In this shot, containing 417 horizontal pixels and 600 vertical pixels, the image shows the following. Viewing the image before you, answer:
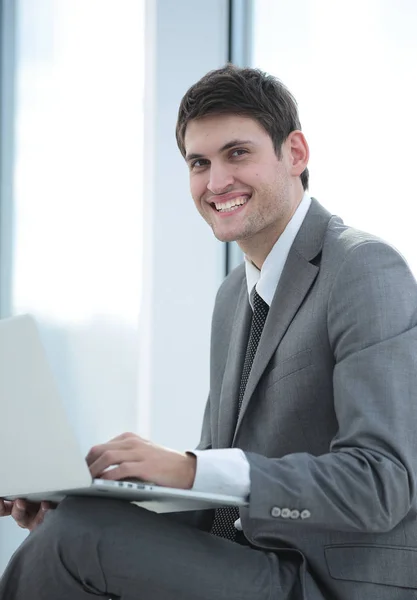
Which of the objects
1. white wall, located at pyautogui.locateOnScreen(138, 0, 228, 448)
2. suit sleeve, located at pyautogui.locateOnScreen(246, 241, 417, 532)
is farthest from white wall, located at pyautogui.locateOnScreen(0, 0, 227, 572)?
suit sleeve, located at pyautogui.locateOnScreen(246, 241, 417, 532)

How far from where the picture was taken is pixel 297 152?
1964mm

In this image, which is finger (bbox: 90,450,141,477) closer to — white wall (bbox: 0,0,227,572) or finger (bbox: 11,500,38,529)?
finger (bbox: 11,500,38,529)

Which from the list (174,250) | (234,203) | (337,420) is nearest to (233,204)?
(234,203)

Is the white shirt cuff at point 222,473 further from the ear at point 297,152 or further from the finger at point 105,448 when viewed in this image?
the ear at point 297,152

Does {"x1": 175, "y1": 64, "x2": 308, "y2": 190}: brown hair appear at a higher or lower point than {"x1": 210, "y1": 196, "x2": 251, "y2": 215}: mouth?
higher

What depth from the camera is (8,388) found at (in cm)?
134

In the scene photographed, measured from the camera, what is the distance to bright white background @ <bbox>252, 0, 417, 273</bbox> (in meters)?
2.37

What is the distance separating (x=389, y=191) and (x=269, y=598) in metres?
1.27

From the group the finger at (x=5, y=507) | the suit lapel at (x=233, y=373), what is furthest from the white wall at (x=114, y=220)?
the finger at (x=5, y=507)

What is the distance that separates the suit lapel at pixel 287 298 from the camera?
5.41ft

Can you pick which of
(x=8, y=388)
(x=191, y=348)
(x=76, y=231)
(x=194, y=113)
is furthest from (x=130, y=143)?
(x=8, y=388)

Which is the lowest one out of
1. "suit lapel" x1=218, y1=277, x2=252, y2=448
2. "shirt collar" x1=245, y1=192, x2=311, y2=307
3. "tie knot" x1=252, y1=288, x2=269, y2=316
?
"suit lapel" x1=218, y1=277, x2=252, y2=448

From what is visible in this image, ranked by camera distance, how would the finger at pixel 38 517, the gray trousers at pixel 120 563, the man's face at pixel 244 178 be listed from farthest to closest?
1. the man's face at pixel 244 178
2. the finger at pixel 38 517
3. the gray trousers at pixel 120 563

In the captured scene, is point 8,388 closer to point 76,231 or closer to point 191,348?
point 191,348
